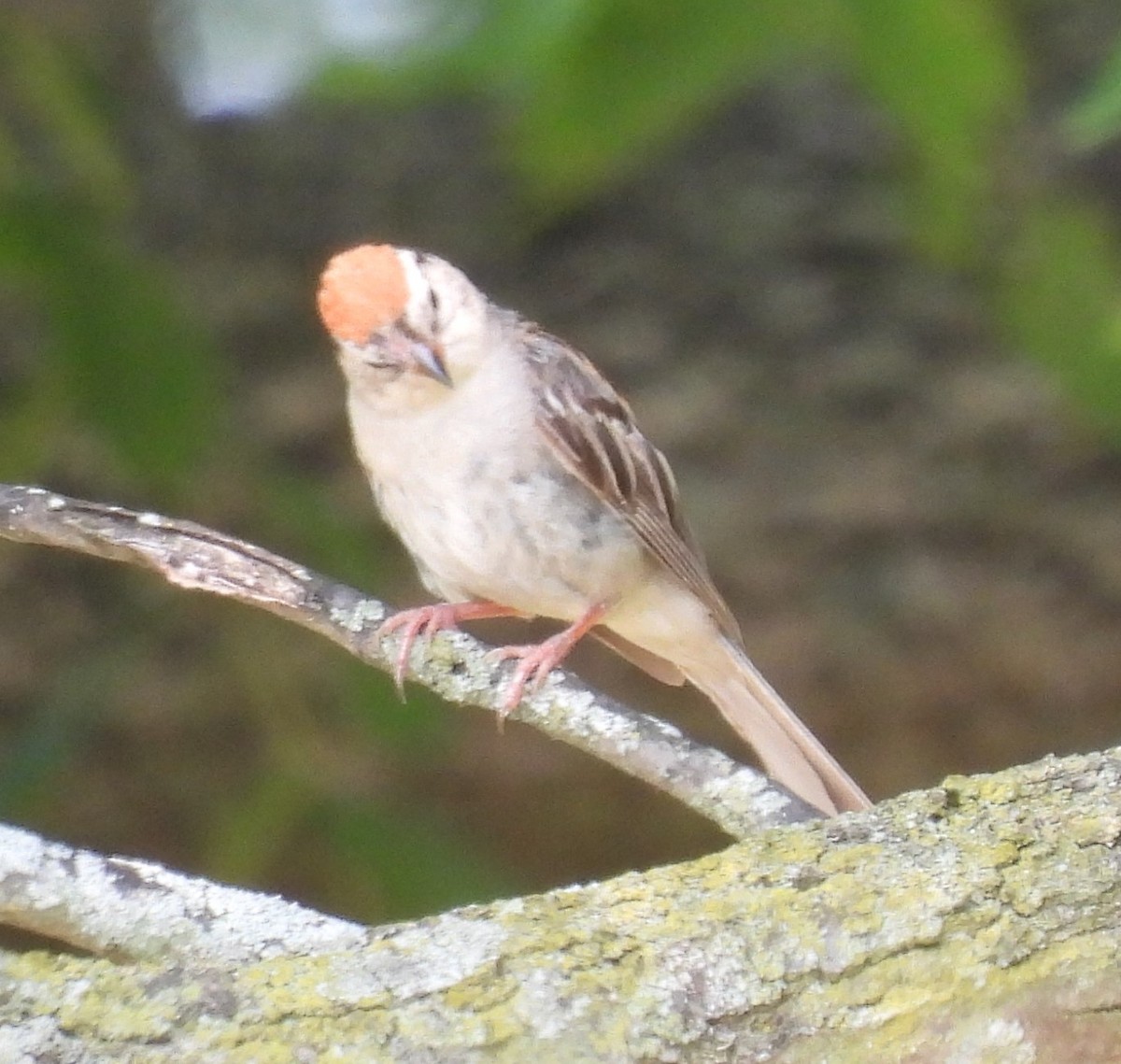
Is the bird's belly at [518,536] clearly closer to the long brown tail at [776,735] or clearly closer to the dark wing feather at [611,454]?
the dark wing feather at [611,454]

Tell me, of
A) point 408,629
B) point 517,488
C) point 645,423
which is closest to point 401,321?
point 517,488

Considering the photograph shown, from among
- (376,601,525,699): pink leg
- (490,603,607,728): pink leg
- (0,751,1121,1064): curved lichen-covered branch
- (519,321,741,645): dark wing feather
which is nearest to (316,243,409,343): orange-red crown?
(519,321,741,645): dark wing feather

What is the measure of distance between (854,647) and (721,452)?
57cm

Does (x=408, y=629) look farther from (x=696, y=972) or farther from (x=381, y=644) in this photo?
(x=696, y=972)

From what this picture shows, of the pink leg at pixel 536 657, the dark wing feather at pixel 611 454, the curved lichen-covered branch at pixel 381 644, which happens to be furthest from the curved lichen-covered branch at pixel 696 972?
the dark wing feather at pixel 611 454

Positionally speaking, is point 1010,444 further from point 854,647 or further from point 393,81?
point 393,81

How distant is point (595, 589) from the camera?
9.07 feet

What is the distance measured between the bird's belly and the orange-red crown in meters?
0.25

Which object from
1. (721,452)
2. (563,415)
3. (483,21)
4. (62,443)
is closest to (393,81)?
(483,21)

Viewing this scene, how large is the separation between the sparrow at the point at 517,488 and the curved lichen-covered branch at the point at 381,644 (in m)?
0.38

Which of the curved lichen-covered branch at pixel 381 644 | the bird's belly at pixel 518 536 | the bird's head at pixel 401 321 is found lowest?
the curved lichen-covered branch at pixel 381 644

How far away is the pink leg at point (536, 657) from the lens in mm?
1974

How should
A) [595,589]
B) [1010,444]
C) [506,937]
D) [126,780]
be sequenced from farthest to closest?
[1010,444]
[126,780]
[595,589]
[506,937]

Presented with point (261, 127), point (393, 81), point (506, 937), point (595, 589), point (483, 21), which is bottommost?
point (506, 937)
